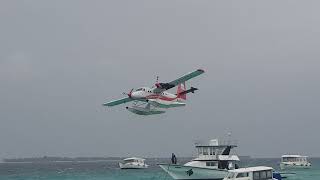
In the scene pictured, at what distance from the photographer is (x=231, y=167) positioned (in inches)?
2461

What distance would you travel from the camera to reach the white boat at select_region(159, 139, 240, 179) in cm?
5947

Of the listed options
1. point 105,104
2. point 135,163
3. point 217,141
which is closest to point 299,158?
point 135,163

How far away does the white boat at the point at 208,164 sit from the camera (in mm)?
59469

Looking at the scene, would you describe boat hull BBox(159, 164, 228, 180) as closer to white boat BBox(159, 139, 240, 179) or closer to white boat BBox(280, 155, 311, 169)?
white boat BBox(159, 139, 240, 179)

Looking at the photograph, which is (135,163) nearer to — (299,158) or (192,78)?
(299,158)

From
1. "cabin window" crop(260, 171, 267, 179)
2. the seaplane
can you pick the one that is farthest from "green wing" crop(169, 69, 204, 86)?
"cabin window" crop(260, 171, 267, 179)

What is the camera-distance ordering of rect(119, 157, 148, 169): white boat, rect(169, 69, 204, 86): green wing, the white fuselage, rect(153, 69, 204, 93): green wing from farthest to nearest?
rect(119, 157, 148, 169): white boat → the white fuselage → rect(153, 69, 204, 93): green wing → rect(169, 69, 204, 86): green wing

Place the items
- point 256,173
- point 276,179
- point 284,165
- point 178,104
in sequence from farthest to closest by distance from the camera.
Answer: point 284,165, point 178,104, point 276,179, point 256,173

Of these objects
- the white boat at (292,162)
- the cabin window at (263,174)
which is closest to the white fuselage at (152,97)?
the cabin window at (263,174)

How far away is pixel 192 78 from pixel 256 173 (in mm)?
12529

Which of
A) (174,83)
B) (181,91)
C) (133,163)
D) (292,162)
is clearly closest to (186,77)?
(174,83)

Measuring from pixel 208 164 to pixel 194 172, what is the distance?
10.2 feet

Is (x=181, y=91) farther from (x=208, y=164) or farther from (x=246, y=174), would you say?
(x=246, y=174)

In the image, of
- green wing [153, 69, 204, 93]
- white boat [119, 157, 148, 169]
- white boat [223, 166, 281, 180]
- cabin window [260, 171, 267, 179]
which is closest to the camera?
white boat [223, 166, 281, 180]
